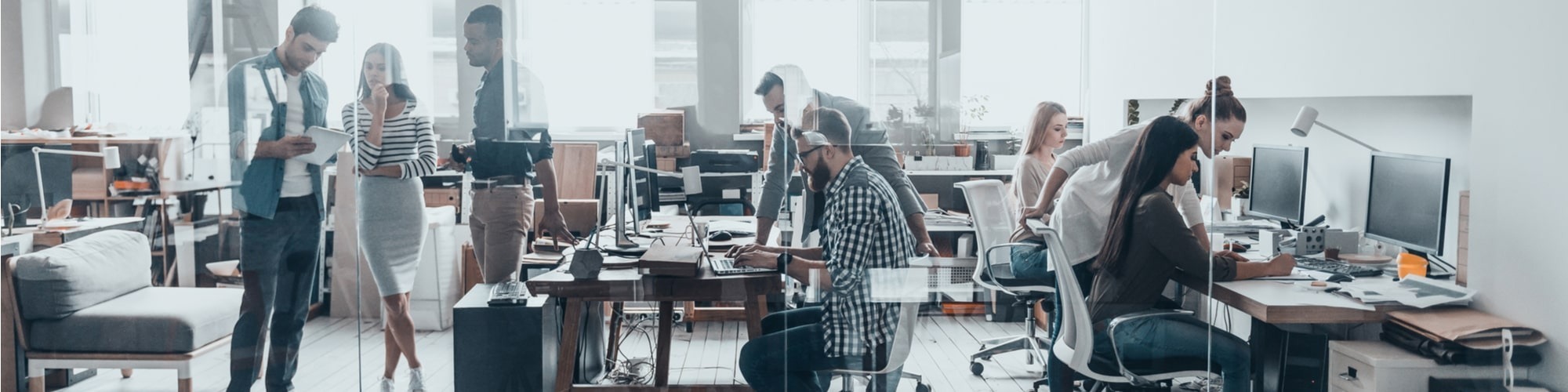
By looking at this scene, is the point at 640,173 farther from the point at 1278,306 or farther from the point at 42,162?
the point at 1278,306

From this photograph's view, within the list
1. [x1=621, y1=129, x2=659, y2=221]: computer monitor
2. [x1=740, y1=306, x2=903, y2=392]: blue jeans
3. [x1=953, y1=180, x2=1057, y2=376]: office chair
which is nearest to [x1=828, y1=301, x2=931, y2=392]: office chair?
[x1=740, y1=306, x2=903, y2=392]: blue jeans

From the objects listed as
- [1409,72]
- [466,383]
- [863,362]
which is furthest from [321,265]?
A: [1409,72]

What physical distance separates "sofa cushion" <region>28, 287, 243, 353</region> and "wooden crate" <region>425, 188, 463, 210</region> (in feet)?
2.35

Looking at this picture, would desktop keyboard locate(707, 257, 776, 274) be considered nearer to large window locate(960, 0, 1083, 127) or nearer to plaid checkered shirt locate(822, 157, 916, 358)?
plaid checkered shirt locate(822, 157, 916, 358)

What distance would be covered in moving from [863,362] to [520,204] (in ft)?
3.80

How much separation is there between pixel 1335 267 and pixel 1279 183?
312mm

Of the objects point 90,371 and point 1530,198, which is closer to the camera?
point 1530,198

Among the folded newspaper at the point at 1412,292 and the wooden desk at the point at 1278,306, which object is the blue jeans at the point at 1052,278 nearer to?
the wooden desk at the point at 1278,306

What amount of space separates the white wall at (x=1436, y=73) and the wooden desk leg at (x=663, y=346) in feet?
4.70

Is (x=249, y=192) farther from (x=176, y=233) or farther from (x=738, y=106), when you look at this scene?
(x=738, y=106)

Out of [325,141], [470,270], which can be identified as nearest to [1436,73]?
[470,270]

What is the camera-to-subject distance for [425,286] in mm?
3346

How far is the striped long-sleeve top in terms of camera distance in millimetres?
3268

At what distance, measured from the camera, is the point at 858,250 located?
3154 mm
